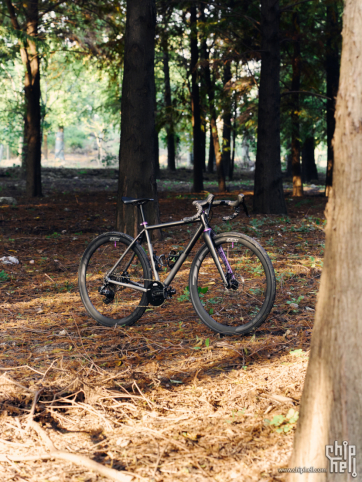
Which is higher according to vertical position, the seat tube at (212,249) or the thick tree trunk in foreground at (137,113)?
the thick tree trunk in foreground at (137,113)

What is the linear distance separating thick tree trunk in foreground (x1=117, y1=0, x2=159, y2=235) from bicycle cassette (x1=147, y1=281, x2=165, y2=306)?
367cm

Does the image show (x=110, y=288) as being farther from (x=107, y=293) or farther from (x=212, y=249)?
(x=212, y=249)

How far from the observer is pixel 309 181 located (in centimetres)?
2720

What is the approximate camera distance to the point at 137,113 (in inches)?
325

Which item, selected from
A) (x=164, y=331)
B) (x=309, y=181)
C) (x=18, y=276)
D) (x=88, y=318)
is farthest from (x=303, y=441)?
(x=309, y=181)

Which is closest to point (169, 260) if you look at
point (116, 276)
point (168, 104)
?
point (116, 276)

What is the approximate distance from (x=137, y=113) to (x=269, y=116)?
4.35 metres

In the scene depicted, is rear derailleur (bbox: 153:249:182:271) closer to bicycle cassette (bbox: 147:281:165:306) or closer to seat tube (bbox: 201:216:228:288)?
bicycle cassette (bbox: 147:281:165:306)

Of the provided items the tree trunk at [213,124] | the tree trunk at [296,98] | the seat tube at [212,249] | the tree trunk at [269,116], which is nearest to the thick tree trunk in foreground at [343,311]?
the seat tube at [212,249]

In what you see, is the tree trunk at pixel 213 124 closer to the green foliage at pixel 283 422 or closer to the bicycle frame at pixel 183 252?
the bicycle frame at pixel 183 252

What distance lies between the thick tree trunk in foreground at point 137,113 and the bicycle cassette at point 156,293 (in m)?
3.67

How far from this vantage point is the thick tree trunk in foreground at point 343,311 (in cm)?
208

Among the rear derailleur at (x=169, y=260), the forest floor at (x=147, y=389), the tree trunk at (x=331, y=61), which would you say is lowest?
the forest floor at (x=147, y=389)

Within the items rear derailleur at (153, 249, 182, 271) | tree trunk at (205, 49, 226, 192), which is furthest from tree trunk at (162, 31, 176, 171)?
rear derailleur at (153, 249, 182, 271)
